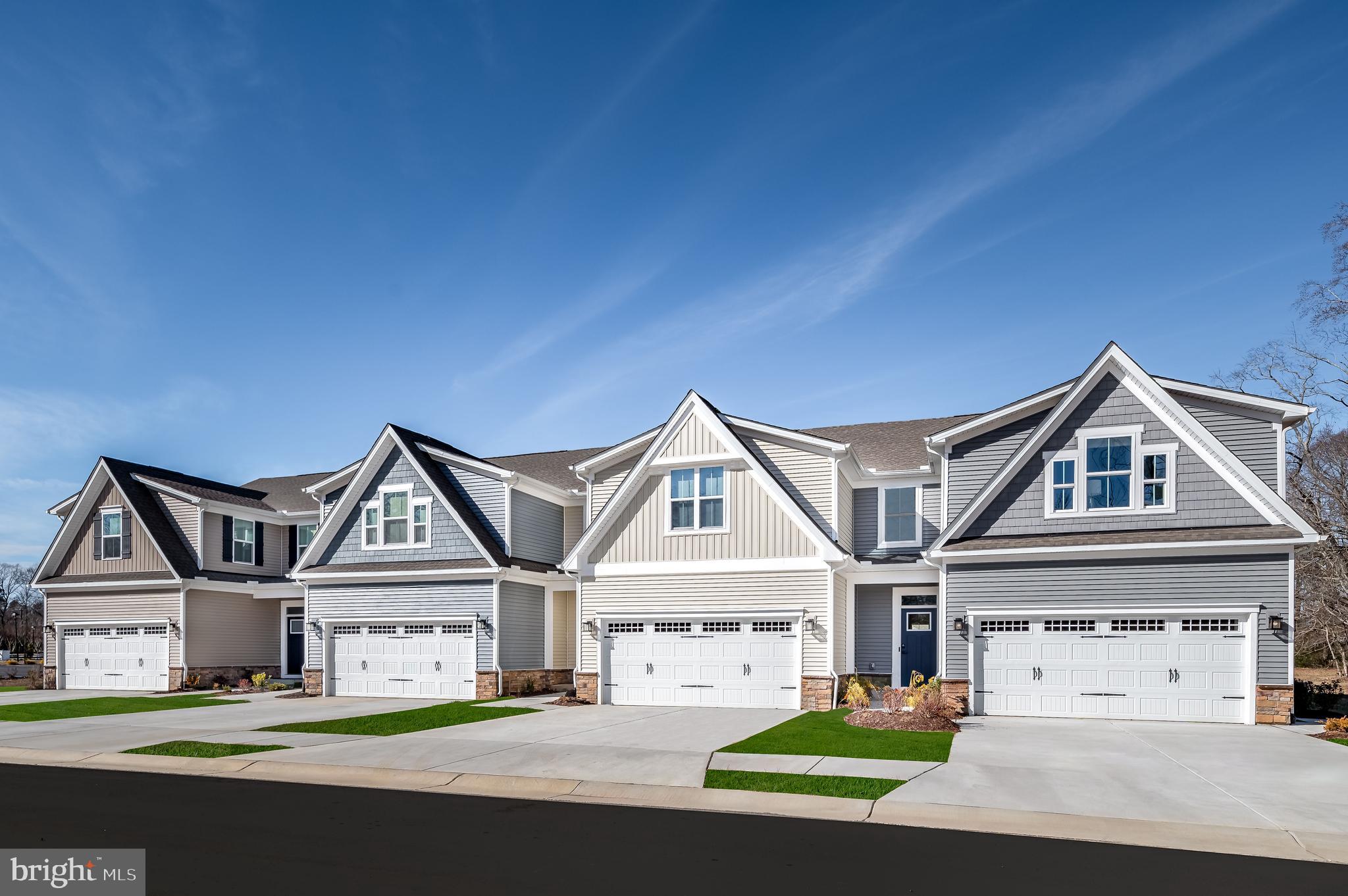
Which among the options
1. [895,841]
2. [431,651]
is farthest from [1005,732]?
[431,651]

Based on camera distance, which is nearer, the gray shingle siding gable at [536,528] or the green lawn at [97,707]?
the green lawn at [97,707]

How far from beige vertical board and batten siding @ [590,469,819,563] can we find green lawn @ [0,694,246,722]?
1097cm

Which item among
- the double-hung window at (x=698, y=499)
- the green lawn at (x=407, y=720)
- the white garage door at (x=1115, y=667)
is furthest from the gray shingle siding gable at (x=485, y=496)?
the white garage door at (x=1115, y=667)

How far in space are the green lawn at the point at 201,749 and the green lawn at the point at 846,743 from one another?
756cm

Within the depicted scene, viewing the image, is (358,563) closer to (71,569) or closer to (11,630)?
(71,569)

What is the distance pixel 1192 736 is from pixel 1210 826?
8.07 m

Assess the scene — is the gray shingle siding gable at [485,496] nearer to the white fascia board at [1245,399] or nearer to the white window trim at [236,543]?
the white window trim at [236,543]

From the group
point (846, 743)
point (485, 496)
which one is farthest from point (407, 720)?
point (846, 743)

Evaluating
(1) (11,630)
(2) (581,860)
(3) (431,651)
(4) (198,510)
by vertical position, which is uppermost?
(4) (198,510)

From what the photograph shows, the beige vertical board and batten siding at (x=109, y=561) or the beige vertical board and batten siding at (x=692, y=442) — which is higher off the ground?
the beige vertical board and batten siding at (x=692, y=442)

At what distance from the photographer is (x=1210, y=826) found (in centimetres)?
978

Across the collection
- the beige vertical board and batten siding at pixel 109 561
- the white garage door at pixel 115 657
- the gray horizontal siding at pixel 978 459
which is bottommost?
the white garage door at pixel 115 657

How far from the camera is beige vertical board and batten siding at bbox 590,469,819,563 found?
2259 cm

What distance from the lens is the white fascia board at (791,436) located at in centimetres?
2309
